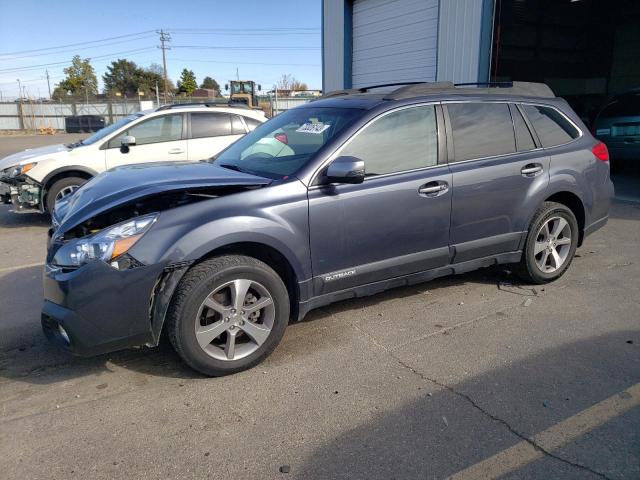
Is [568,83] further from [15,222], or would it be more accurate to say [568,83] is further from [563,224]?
[15,222]

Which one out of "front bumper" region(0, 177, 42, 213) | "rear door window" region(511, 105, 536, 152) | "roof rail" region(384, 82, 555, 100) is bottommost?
"front bumper" region(0, 177, 42, 213)

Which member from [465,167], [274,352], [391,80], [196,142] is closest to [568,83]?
[391,80]

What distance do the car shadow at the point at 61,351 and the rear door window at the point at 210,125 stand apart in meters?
4.07

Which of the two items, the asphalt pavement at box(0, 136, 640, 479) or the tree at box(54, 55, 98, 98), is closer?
the asphalt pavement at box(0, 136, 640, 479)

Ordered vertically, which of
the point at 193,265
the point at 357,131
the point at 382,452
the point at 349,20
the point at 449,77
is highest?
the point at 349,20

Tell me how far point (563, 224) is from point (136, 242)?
3.79 meters

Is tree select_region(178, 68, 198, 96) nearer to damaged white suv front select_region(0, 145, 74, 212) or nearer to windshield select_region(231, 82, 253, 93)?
windshield select_region(231, 82, 253, 93)

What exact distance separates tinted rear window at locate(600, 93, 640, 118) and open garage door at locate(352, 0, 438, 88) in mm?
3894

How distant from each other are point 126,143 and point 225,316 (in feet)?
17.8

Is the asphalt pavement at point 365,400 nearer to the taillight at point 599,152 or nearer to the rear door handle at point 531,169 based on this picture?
the rear door handle at point 531,169

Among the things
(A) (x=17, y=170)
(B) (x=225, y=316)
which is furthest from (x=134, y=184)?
(A) (x=17, y=170)

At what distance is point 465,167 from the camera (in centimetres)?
411

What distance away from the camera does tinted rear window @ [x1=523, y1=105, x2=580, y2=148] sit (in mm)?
4645

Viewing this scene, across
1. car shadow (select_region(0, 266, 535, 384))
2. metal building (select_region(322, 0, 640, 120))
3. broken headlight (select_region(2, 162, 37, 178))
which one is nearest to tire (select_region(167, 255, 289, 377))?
car shadow (select_region(0, 266, 535, 384))
